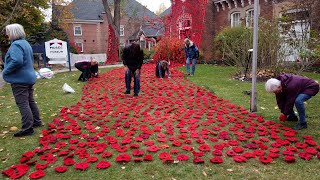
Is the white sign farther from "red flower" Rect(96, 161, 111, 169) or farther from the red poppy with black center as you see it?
"red flower" Rect(96, 161, 111, 169)

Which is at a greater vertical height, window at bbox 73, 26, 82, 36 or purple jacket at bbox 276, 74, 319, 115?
window at bbox 73, 26, 82, 36

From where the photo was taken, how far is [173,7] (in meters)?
20.7

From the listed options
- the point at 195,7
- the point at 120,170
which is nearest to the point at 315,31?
the point at 195,7

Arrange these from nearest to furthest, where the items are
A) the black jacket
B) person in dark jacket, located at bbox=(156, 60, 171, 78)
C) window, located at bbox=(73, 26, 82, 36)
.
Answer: the black jacket < person in dark jacket, located at bbox=(156, 60, 171, 78) < window, located at bbox=(73, 26, 82, 36)

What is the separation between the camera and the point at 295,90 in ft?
15.2

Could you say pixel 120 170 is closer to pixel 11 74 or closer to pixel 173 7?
pixel 11 74

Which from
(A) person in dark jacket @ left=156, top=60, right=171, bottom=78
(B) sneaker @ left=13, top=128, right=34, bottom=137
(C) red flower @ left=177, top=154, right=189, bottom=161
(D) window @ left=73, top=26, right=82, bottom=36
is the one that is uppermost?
(D) window @ left=73, top=26, right=82, bottom=36

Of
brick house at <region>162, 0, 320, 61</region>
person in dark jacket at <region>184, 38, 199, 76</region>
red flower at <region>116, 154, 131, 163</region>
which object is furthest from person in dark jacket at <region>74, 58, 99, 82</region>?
brick house at <region>162, 0, 320, 61</region>

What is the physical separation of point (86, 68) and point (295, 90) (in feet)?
27.8

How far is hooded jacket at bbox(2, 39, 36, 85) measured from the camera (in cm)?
439

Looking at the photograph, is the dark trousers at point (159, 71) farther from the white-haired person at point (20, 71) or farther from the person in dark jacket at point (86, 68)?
the white-haired person at point (20, 71)

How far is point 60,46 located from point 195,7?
975 cm

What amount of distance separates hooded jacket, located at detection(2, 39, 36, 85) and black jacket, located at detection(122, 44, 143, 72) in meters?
3.04

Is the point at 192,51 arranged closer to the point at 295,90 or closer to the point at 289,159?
the point at 295,90
